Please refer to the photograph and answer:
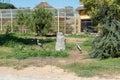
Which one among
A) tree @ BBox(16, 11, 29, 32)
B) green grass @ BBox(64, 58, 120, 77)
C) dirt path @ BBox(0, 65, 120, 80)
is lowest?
dirt path @ BBox(0, 65, 120, 80)

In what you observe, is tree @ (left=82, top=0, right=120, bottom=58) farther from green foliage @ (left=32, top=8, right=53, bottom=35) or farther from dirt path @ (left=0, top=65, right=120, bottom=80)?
green foliage @ (left=32, top=8, right=53, bottom=35)

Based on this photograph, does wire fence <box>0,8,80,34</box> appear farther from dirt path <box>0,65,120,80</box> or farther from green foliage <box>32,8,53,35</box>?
dirt path <box>0,65,120,80</box>

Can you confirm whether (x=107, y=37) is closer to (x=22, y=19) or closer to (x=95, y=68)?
(x=95, y=68)

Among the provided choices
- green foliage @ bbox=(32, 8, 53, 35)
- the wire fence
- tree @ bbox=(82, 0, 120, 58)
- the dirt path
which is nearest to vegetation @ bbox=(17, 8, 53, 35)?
green foliage @ bbox=(32, 8, 53, 35)

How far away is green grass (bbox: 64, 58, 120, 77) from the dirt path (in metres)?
0.38

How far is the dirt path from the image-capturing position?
1331 cm

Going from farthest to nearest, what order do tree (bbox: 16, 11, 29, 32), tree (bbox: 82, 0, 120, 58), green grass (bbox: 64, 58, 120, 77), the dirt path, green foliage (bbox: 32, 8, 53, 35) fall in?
tree (bbox: 16, 11, 29, 32) < green foliage (bbox: 32, 8, 53, 35) < tree (bbox: 82, 0, 120, 58) < green grass (bbox: 64, 58, 120, 77) < the dirt path

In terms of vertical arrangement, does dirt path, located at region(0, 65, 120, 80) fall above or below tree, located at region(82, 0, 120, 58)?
below

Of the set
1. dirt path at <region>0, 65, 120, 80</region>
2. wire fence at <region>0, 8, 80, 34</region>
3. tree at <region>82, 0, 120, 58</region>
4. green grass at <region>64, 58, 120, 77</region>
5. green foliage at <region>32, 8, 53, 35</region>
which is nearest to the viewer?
dirt path at <region>0, 65, 120, 80</region>

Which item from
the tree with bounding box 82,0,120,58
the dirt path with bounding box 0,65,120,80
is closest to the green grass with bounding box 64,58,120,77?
the dirt path with bounding box 0,65,120,80

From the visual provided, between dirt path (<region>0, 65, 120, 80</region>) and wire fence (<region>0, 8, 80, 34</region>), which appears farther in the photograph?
wire fence (<region>0, 8, 80, 34</region>)

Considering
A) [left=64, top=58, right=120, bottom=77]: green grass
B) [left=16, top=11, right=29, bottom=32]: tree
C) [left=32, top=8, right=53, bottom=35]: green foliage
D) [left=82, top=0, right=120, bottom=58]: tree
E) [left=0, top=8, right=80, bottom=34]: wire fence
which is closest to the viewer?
[left=64, top=58, right=120, bottom=77]: green grass

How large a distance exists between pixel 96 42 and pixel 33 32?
26053mm

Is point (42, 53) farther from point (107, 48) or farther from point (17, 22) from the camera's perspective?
point (17, 22)
